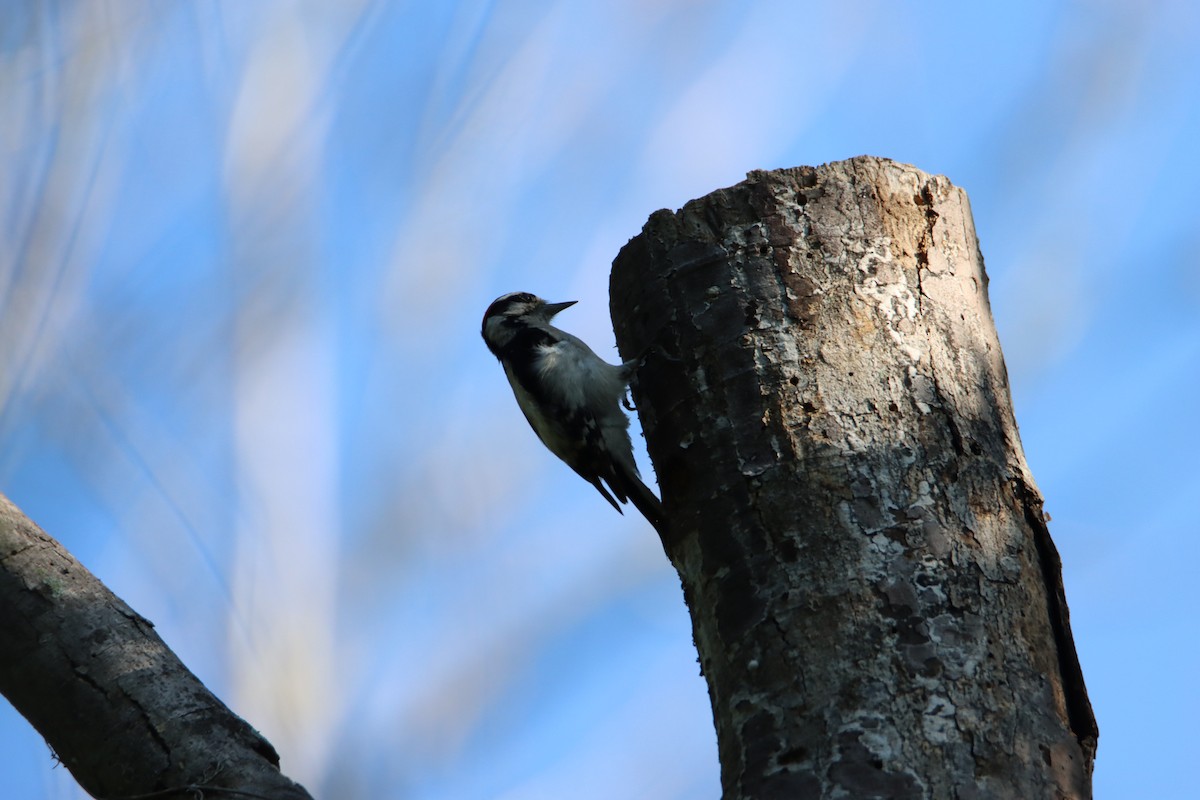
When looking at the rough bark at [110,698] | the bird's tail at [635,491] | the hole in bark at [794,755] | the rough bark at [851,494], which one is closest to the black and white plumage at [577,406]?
the bird's tail at [635,491]

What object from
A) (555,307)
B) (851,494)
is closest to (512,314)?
(555,307)

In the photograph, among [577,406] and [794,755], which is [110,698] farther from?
Answer: [577,406]

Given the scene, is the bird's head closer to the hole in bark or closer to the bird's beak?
the bird's beak

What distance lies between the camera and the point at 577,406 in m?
4.90

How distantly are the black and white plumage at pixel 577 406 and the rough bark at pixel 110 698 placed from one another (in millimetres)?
2162

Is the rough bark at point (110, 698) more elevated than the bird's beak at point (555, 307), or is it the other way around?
the bird's beak at point (555, 307)

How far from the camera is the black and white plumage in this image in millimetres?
4719

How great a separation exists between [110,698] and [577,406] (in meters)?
2.63

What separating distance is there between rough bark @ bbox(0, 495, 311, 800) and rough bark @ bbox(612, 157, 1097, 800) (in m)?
0.99

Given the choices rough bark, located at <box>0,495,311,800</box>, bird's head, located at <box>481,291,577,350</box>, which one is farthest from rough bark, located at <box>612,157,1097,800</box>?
bird's head, located at <box>481,291,577,350</box>

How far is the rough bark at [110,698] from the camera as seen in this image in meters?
2.40

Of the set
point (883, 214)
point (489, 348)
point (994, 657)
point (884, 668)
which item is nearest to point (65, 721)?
point (884, 668)

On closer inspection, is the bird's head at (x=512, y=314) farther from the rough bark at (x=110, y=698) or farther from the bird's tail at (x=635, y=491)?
the rough bark at (x=110, y=698)

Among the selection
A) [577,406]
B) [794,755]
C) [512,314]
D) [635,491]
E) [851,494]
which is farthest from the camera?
[512,314]
